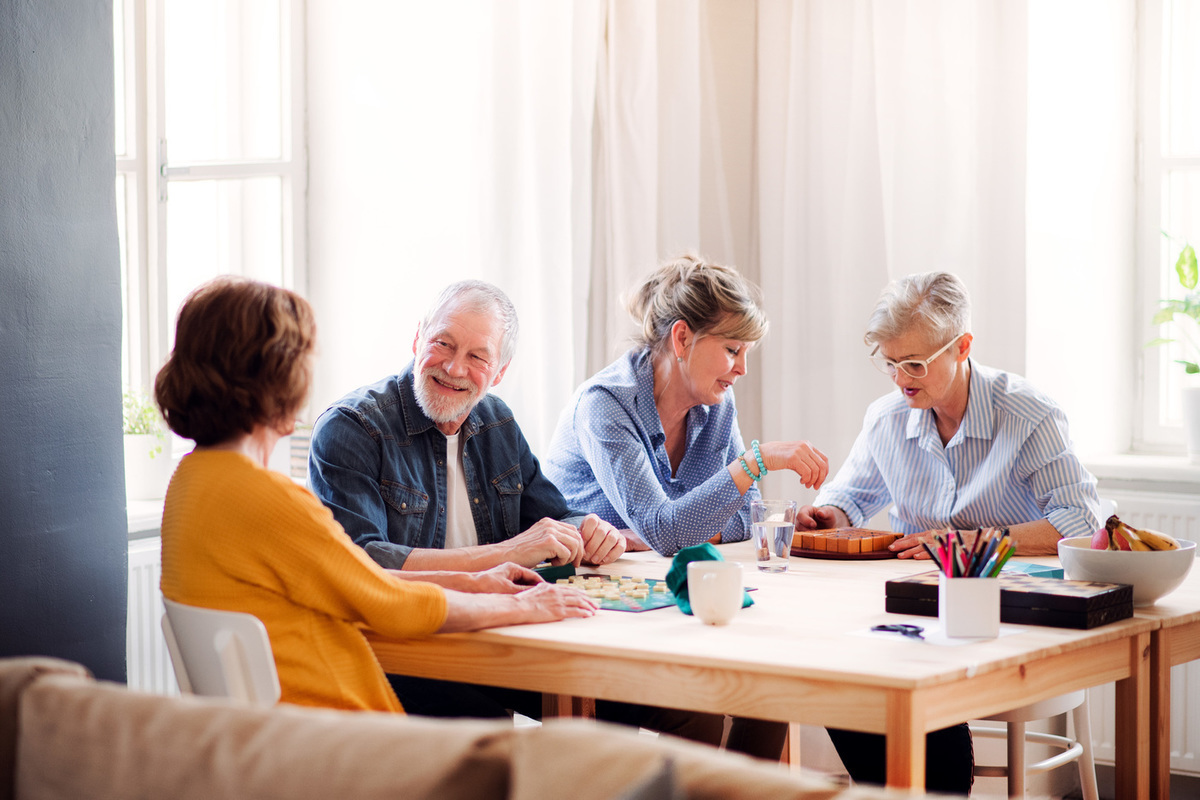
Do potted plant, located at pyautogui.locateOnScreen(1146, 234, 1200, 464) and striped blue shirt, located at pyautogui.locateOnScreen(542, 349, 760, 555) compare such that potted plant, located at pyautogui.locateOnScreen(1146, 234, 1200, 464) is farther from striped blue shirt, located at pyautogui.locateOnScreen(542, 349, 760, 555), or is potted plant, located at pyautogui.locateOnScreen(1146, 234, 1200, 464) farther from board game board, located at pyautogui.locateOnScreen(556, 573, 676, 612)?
board game board, located at pyautogui.locateOnScreen(556, 573, 676, 612)

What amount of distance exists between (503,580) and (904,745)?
2.38ft

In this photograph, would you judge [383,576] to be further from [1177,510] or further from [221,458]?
[1177,510]

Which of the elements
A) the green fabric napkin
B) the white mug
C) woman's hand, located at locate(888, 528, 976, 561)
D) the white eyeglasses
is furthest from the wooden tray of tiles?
the white mug

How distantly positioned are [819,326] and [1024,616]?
188 cm

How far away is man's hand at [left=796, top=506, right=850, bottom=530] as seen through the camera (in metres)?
2.69

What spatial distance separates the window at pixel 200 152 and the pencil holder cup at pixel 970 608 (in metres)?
2.41

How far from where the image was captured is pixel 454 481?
2.45 metres

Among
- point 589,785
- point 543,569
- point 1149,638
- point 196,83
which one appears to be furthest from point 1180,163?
point 589,785

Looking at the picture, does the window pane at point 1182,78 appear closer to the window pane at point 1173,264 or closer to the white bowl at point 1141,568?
the window pane at point 1173,264

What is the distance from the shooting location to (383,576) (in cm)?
169

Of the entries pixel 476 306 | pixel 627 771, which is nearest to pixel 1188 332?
pixel 476 306

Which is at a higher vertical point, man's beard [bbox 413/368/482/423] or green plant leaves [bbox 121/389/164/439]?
man's beard [bbox 413/368/482/423]

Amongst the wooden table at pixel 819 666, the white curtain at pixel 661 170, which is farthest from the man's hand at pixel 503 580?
the white curtain at pixel 661 170

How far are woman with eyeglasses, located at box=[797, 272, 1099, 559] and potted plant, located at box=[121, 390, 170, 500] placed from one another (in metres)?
1.73
